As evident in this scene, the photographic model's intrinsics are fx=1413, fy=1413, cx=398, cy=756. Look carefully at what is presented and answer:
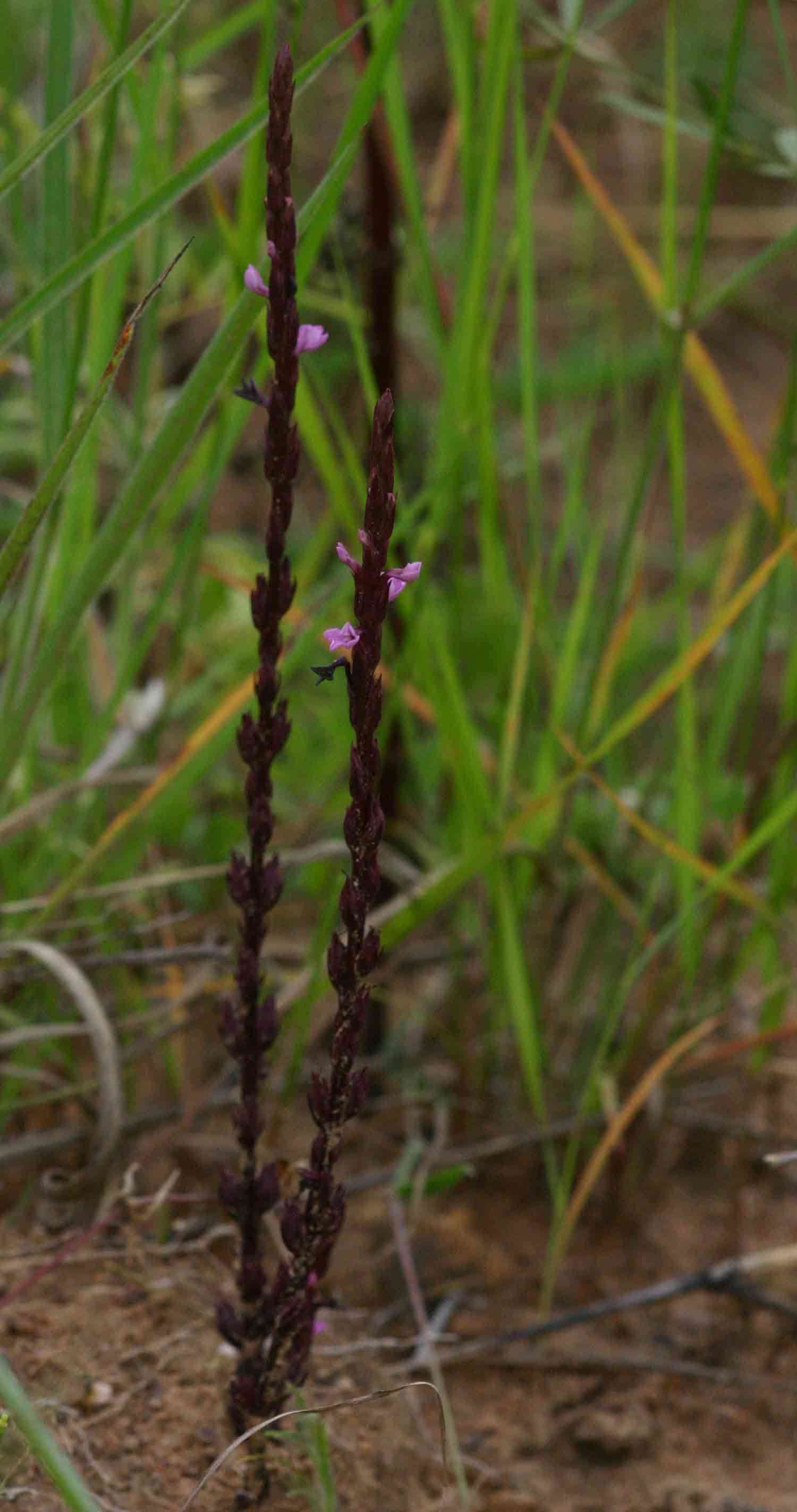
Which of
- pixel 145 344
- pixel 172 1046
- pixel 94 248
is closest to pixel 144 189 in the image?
pixel 145 344

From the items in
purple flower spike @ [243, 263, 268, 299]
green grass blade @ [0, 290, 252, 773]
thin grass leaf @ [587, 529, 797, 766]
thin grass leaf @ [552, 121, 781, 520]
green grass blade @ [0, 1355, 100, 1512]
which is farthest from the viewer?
thin grass leaf @ [552, 121, 781, 520]

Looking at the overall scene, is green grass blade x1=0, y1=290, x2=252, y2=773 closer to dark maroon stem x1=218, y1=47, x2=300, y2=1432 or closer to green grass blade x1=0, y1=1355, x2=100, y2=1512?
dark maroon stem x1=218, y1=47, x2=300, y2=1432

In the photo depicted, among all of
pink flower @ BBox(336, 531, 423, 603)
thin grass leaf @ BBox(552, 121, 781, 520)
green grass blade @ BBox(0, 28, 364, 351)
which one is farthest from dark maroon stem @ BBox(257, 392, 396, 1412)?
thin grass leaf @ BBox(552, 121, 781, 520)

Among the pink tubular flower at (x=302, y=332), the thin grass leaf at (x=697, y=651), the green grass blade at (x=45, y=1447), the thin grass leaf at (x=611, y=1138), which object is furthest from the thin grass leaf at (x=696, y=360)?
the green grass blade at (x=45, y=1447)

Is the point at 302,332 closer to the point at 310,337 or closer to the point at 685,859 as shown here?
the point at 310,337

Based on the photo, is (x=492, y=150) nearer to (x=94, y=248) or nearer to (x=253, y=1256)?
(x=94, y=248)

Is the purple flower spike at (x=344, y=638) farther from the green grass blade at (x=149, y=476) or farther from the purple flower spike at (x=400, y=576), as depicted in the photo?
the green grass blade at (x=149, y=476)

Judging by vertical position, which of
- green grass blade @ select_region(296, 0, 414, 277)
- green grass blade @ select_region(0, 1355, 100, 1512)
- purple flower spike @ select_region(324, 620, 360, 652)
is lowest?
green grass blade @ select_region(0, 1355, 100, 1512)
